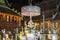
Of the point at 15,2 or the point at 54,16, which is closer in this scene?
the point at 54,16

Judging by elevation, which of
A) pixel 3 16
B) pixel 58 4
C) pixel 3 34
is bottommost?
pixel 3 34

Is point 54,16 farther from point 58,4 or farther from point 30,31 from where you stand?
point 30,31

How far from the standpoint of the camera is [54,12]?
18.6 ft

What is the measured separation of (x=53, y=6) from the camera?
227 inches

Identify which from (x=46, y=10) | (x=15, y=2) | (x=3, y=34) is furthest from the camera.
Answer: (x=15, y=2)

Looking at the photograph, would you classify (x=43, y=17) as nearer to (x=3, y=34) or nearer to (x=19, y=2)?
(x=19, y=2)

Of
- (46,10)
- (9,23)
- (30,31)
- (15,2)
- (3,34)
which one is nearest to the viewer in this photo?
(30,31)

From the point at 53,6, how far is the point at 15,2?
153cm

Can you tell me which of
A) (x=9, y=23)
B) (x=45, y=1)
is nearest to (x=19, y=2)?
(x=45, y=1)

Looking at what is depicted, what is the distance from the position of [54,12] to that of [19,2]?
1738 millimetres

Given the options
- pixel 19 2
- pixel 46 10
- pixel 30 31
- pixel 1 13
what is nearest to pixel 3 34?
pixel 30 31

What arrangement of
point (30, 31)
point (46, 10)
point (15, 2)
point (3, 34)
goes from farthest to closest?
point (15, 2), point (46, 10), point (3, 34), point (30, 31)

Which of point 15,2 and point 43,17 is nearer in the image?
point 43,17

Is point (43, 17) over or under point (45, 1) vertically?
under
